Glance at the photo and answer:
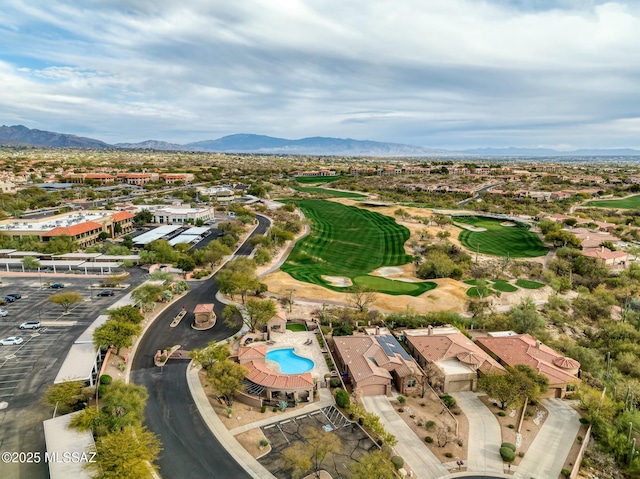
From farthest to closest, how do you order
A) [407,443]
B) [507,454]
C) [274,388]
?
[274,388], [407,443], [507,454]

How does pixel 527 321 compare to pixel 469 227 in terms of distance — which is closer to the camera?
pixel 527 321

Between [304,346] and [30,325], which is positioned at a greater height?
[30,325]

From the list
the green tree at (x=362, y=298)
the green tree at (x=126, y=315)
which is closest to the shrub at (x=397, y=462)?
the green tree at (x=362, y=298)

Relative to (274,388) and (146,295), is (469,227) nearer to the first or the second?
(146,295)

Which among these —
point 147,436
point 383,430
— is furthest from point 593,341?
point 147,436

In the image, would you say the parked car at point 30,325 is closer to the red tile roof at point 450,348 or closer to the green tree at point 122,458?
the green tree at point 122,458

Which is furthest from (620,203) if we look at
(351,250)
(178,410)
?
(178,410)

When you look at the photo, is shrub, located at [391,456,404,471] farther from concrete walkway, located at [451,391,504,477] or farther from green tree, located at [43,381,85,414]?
green tree, located at [43,381,85,414]

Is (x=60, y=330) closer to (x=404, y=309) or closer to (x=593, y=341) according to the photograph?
(x=404, y=309)
